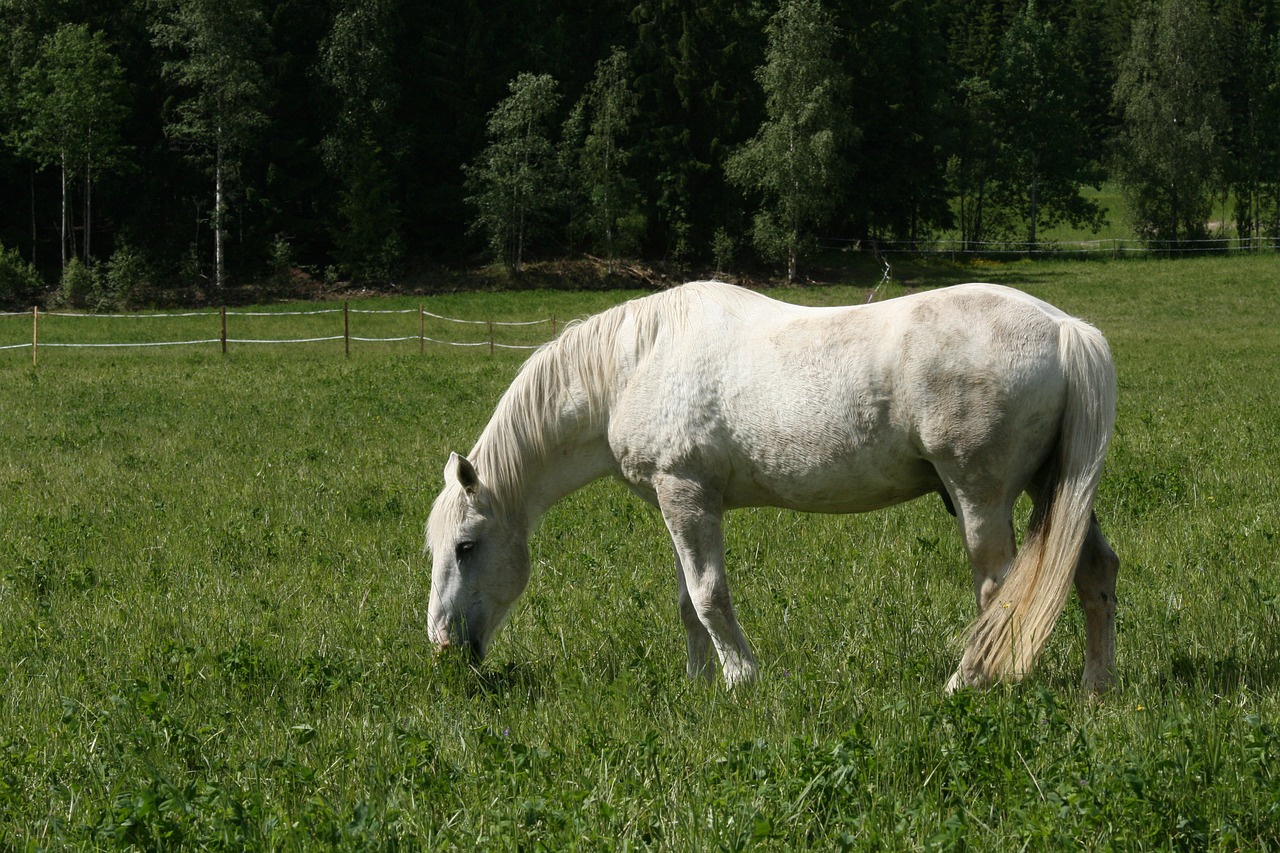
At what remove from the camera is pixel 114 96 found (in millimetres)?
49406

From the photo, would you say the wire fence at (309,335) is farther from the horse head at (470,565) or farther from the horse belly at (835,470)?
the horse belly at (835,470)

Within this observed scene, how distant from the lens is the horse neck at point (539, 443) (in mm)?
5594

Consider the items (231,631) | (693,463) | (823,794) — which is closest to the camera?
(823,794)

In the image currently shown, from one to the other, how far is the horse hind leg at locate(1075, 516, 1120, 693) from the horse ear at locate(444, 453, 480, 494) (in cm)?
280

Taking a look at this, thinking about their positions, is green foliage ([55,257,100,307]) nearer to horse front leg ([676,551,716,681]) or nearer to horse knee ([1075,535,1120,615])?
horse front leg ([676,551,716,681])

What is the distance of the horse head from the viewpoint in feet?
18.3

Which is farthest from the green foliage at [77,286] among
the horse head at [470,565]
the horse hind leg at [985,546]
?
the horse hind leg at [985,546]

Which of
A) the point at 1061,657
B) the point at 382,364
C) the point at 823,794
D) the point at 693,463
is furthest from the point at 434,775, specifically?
the point at 382,364

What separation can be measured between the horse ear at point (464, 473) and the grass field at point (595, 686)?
0.84 metres

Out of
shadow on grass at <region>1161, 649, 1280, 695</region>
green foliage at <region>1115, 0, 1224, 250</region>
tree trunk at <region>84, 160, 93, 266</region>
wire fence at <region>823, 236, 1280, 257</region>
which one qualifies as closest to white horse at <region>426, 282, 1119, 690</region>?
shadow on grass at <region>1161, 649, 1280, 695</region>

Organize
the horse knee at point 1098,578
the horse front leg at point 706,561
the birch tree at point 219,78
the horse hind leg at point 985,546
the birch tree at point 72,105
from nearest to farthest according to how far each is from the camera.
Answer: the horse hind leg at point 985,546
the horse knee at point 1098,578
the horse front leg at point 706,561
the birch tree at point 72,105
the birch tree at point 219,78

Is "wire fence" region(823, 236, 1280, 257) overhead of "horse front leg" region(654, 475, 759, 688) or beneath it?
overhead

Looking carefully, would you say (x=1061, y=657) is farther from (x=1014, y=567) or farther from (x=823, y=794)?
(x=823, y=794)

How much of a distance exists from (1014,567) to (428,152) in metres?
58.1
